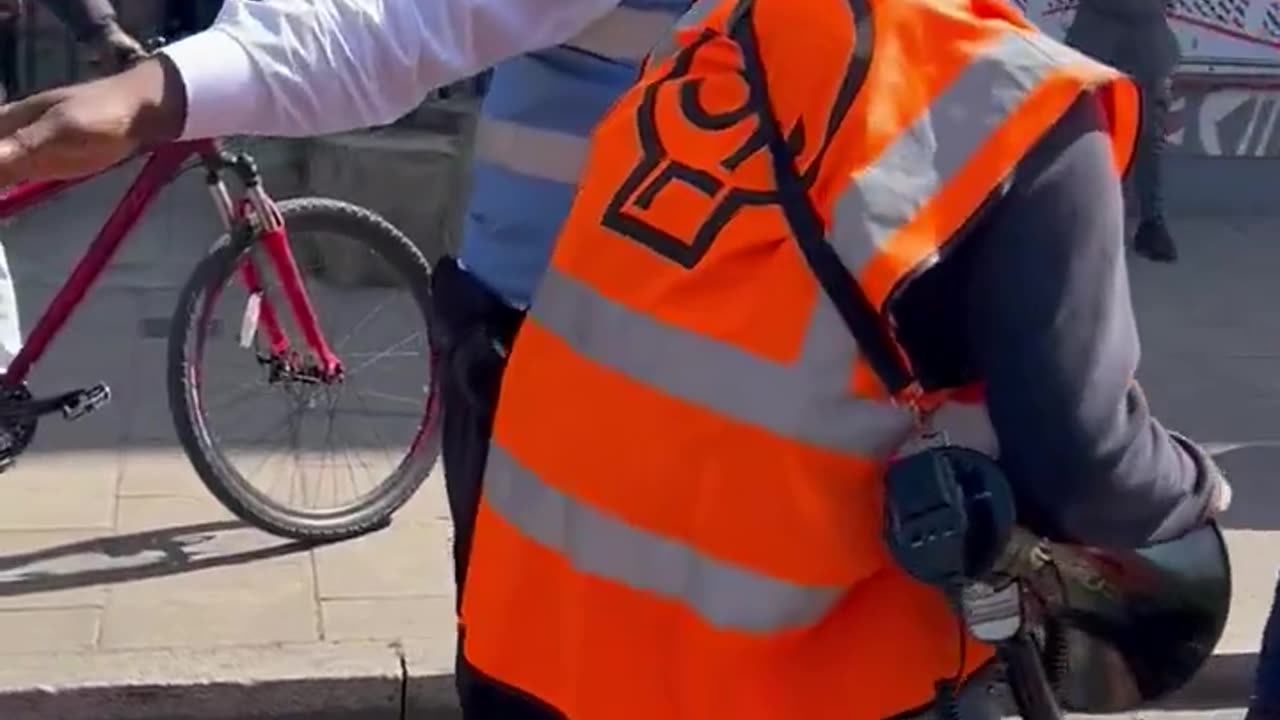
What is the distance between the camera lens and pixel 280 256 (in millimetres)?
4867

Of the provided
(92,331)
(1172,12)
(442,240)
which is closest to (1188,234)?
(1172,12)

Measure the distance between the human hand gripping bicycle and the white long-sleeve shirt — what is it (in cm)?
257

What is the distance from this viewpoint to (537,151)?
236cm

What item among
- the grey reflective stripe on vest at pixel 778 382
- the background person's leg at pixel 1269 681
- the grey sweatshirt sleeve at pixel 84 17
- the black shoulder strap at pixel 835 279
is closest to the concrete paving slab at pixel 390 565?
the grey sweatshirt sleeve at pixel 84 17

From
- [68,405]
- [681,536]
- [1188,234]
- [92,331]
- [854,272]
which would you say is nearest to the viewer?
[854,272]

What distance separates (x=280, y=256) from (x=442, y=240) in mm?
2630

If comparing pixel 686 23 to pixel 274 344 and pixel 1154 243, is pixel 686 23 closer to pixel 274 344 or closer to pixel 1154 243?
pixel 274 344

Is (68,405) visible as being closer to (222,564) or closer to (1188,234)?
(222,564)

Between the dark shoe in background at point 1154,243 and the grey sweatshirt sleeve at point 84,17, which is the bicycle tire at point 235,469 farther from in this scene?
the dark shoe in background at point 1154,243

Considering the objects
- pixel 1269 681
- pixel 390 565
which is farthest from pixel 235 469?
pixel 1269 681

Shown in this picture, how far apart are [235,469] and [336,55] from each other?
3.18 meters

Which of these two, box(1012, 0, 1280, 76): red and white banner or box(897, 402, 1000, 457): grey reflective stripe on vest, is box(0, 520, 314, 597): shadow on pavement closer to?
box(897, 402, 1000, 457): grey reflective stripe on vest

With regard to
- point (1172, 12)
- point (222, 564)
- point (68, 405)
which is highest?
point (68, 405)

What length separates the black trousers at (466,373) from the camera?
2352 mm
